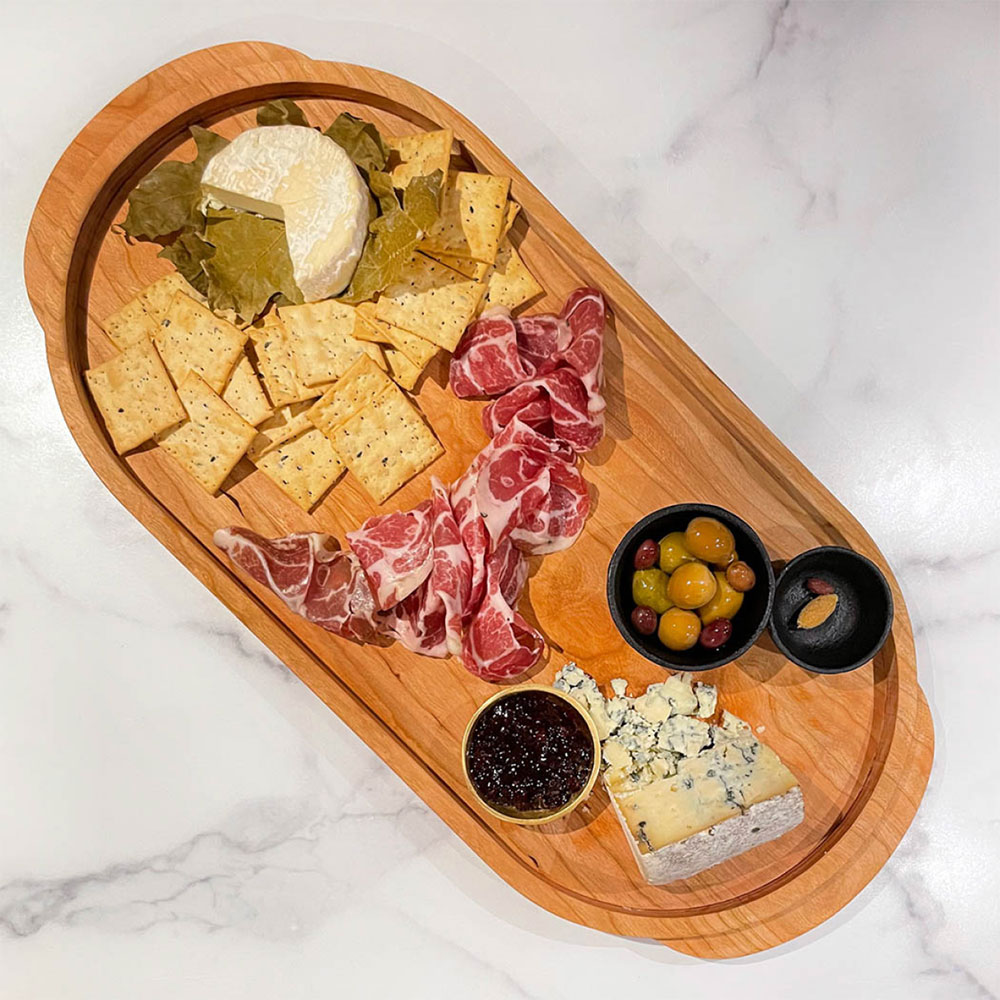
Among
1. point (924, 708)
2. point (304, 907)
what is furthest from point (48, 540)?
point (924, 708)

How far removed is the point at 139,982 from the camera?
2.43 meters

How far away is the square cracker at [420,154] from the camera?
2.09 metres

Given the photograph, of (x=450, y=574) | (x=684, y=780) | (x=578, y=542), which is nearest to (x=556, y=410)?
(x=578, y=542)

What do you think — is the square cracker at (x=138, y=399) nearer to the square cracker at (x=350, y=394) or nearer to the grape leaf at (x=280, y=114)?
the square cracker at (x=350, y=394)

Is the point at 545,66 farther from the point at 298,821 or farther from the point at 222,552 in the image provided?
the point at 298,821

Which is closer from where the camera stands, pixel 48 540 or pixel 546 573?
pixel 546 573

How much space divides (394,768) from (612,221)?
1.45m

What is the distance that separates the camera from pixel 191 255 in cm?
212

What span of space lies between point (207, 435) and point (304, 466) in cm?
23

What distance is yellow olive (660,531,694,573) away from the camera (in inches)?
80.1

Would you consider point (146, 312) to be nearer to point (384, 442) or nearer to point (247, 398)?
point (247, 398)

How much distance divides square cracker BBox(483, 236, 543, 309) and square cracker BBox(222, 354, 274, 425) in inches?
22.2

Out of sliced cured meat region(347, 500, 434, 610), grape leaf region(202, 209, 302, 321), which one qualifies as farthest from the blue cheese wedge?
grape leaf region(202, 209, 302, 321)

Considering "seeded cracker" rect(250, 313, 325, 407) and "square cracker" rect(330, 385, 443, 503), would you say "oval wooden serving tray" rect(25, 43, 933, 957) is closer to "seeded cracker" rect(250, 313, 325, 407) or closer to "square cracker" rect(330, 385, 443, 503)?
"square cracker" rect(330, 385, 443, 503)
